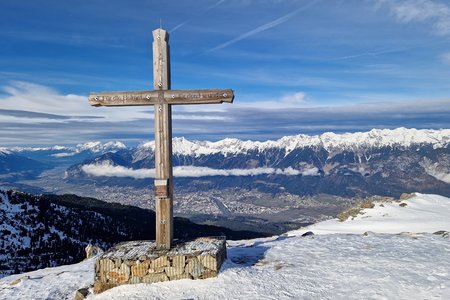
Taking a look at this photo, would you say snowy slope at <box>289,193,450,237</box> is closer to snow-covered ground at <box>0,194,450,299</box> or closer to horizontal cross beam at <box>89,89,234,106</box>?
snow-covered ground at <box>0,194,450,299</box>

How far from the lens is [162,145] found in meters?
17.2

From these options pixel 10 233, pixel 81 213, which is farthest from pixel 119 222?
pixel 10 233

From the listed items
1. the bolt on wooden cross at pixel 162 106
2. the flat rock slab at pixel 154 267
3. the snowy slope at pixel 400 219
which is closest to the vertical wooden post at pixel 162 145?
the bolt on wooden cross at pixel 162 106

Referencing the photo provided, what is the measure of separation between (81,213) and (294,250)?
15691cm

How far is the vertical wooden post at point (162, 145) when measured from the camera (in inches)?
672

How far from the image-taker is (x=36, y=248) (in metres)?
116

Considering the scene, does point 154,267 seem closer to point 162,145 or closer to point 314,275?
point 162,145

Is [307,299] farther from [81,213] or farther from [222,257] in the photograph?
Result: [81,213]

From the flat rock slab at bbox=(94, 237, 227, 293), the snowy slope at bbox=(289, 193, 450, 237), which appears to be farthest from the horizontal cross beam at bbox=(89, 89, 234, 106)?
the snowy slope at bbox=(289, 193, 450, 237)

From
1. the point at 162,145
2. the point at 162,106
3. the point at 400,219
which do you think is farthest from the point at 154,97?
the point at 400,219

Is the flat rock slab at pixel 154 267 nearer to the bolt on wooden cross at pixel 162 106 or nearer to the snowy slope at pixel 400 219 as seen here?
the bolt on wooden cross at pixel 162 106

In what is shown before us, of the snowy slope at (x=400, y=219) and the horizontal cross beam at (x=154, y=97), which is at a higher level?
the horizontal cross beam at (x=154, y=97)

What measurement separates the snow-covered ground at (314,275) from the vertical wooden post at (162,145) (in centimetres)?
270

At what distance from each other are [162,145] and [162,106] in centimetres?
171
